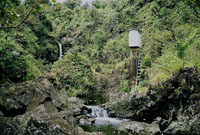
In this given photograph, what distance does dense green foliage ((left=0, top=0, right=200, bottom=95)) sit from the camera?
7.67 meters

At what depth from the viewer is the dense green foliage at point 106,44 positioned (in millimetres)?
7675

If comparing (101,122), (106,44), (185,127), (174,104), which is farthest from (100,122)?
(106,44)

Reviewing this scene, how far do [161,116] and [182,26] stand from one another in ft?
15.5

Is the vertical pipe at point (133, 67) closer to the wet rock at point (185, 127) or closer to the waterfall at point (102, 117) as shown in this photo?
the waterfall at point (102, 117)

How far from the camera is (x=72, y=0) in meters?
32.9

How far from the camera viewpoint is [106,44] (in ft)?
64.5

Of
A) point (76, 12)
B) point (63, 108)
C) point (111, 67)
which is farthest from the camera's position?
point (76, 12)

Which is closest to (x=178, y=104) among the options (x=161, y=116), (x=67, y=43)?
(x=161, y=116)

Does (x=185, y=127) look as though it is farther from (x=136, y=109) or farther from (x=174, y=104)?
(x=136, y=109)

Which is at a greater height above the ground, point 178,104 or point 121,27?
point 121,27

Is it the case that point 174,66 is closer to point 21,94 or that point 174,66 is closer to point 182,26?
point 182,26

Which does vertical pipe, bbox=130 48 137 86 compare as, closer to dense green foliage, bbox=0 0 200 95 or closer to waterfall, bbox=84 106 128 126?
dense green foliage, bbox=0 0 200 95

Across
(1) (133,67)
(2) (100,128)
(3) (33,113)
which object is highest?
(1) (133,67)

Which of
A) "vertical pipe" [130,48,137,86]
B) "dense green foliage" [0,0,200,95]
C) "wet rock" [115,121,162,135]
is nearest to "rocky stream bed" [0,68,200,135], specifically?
"wet rock" [115,121,162,135]
